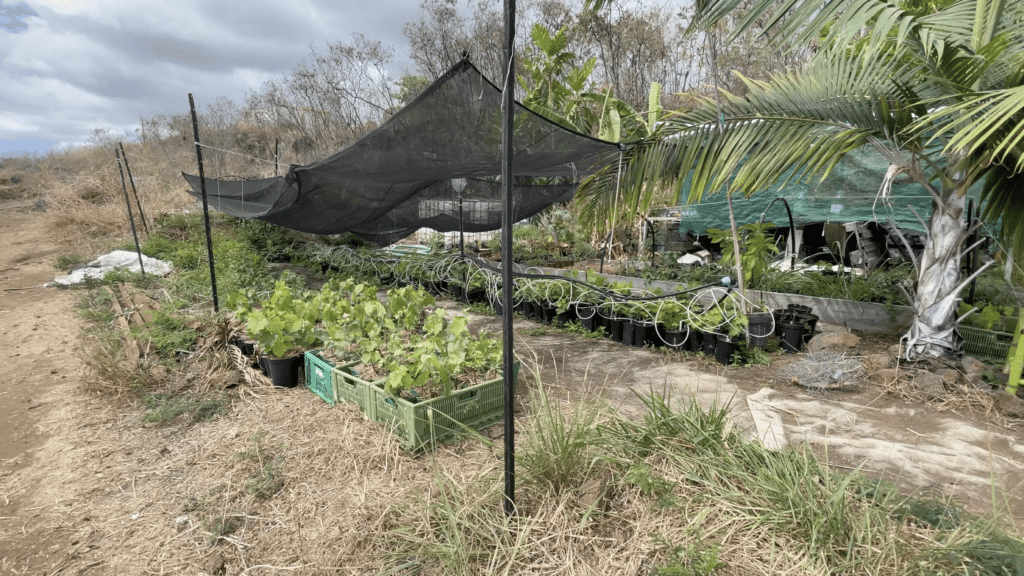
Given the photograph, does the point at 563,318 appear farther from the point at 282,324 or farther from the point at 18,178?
the point at 18,178

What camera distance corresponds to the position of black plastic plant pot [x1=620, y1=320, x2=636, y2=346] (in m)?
4.71

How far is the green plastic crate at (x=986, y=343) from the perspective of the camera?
3941mm

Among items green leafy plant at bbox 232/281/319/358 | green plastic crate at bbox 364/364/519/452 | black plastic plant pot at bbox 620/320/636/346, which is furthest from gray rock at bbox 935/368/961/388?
green leafy plant at bbox 232/281/319/358

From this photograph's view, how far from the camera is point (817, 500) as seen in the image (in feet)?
5.52

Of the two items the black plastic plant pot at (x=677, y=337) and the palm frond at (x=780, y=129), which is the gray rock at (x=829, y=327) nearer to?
the black plastic plant pot at (x=677, y=337)

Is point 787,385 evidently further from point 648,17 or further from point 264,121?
point 264,121

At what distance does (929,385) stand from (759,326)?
1.24 m

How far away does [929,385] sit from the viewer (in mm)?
3424

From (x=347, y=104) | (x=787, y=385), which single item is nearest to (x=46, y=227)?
(x=347, y=104)

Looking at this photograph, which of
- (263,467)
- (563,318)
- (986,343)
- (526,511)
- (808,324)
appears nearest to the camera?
(526,511)

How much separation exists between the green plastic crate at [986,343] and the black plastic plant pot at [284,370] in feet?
17.3

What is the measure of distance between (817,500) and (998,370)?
3325mm

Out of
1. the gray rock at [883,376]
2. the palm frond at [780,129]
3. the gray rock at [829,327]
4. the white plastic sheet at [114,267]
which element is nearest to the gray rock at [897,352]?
the gray rock at [883,376]

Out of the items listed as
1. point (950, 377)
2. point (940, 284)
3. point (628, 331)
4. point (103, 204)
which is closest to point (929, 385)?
point (950, 377)
